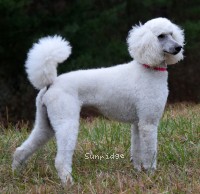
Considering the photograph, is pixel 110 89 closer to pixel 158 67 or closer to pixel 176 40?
pixel 158 67

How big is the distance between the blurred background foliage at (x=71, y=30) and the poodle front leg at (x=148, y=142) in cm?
607

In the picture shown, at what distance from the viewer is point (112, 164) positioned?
5480 mm

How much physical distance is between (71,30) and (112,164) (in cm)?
618

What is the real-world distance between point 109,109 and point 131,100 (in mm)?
218

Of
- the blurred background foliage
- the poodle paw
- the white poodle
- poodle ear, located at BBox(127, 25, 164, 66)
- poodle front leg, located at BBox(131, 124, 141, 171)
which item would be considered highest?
the blurred background foliage

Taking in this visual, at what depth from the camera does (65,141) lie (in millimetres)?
4762

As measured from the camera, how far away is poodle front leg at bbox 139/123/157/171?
488cm

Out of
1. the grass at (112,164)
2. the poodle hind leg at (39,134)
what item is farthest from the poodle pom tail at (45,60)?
the grass at (112,164)

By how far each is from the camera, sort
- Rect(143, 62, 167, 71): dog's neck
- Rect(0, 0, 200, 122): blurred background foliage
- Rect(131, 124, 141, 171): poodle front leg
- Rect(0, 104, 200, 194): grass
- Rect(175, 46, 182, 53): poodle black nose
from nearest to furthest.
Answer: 1. Rect(0, 104, 200, 194): grass
2. Rect(175, 46, 182, 53): poodle black nose
3. Rect(143, 62, 167, 71): dog's neck
4. Rect(131, 124, 141, 171): poodle front leg
5. Rect(0, 0, 200, 122): blurred background foliage

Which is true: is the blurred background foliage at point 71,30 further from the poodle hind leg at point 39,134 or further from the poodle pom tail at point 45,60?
the poodle pom tail at point 45,60

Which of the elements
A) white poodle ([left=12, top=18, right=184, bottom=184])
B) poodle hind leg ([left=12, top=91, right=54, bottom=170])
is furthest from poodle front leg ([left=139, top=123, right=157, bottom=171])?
poodle hind leg ([left=12, top=91, right=54, bottom=170])

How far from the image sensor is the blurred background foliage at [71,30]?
11523 mm

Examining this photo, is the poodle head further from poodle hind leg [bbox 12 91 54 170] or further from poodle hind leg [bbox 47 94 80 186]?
poodle hind leg [bbox 12 91 54 170]

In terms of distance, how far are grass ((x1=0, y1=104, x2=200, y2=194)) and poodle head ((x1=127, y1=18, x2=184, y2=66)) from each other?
3.40 ft
